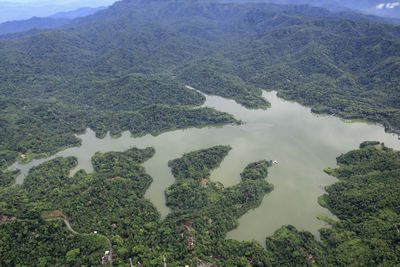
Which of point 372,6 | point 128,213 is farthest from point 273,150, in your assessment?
point 372,6

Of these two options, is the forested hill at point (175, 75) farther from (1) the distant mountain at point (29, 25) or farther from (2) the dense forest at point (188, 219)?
(1) the distant mountain at point (29, 25)

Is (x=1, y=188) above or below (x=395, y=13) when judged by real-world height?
below

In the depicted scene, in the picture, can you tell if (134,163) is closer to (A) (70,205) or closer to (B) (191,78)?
(A) (70,205)

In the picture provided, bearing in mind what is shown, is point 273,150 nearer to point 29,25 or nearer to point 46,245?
point 46,245

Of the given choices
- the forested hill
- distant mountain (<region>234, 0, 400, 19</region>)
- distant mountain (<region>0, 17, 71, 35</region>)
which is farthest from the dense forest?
distant mountain (<region>234, 0, 400, 19</region>)

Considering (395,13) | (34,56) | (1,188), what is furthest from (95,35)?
(395,13)

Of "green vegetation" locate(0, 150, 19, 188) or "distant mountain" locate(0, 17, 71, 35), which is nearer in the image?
"green vegetation" locate(0, 150, 19, 188)

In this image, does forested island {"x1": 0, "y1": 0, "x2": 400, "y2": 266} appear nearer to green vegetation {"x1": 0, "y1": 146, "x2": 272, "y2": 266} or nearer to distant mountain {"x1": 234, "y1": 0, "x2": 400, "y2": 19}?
green vegetation {"x1": 0, "y1": 146, "x2": 272, "y2": 266}

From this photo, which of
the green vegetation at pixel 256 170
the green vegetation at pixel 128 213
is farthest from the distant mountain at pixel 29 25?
the green vegetation at pixel 256 170
